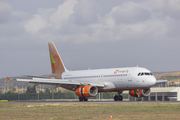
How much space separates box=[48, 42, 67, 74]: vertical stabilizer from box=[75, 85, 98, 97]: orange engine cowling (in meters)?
12.6

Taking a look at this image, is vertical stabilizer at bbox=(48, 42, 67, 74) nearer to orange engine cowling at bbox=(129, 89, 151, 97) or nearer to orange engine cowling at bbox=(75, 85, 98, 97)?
orange engine cowling at bbox=(75, 85, 98, 97)

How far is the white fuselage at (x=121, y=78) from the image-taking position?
46.8m

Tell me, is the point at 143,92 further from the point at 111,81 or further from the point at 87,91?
the point at 87,91

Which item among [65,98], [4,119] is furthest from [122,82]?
[4,119]

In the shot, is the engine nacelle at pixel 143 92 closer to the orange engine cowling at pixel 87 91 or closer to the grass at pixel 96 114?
the orange engine cowling at pixel 87 91

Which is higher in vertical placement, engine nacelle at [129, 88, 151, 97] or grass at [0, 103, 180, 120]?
engine nacelle at [129, 88, 151, 97]

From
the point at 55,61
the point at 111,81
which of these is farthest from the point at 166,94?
the point at 111,81

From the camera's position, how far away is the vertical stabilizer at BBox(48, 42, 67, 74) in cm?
6162

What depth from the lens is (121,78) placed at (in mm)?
48250

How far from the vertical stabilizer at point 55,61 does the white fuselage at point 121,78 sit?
8.13 metres

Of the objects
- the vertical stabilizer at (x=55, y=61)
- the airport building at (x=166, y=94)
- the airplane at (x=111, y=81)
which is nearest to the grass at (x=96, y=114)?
the airplane at (x=111, y=81)

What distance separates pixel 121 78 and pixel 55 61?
18445 mm

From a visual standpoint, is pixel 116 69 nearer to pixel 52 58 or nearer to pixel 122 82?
pixel 122 82

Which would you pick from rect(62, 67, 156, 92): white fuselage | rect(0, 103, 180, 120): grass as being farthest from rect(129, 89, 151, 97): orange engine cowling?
rect(0, 103, 180, 120): grass
